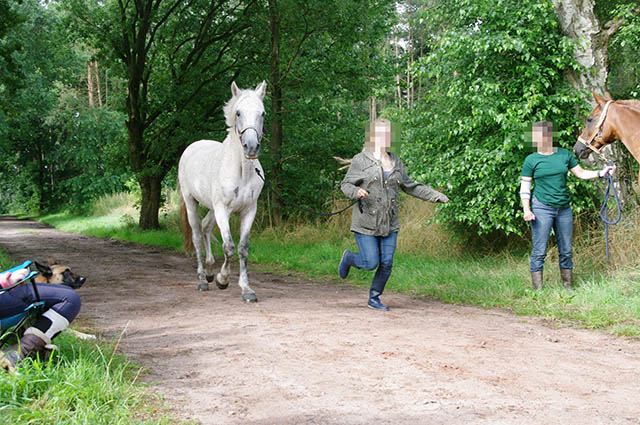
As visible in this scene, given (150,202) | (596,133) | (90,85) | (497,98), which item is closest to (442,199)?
(596,133)

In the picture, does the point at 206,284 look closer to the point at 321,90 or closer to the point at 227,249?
the point at 227,249

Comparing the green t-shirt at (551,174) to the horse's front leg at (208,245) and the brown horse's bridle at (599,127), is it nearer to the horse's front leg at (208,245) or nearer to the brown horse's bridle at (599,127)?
the brown horse's bridle at (599,127)

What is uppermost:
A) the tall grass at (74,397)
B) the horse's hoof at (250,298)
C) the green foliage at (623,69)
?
the green foliage at (623,69)

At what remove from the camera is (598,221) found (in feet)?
26.8

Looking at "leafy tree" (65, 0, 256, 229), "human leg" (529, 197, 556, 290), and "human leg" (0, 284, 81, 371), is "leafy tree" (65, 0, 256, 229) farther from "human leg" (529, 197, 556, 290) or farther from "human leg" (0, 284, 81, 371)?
"human leg" (0, 284, 81, 371)

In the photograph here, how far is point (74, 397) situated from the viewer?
3084 mm

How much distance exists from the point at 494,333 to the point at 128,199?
95.7 ft

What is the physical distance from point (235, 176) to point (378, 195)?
2.12 meters

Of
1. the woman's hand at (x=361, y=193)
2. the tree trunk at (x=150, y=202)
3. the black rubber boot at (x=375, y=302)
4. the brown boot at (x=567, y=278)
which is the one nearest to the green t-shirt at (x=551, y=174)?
the brown boot at (x=567, y=278)

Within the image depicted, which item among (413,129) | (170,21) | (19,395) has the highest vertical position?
(170,21)

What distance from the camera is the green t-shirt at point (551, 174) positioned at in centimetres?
668

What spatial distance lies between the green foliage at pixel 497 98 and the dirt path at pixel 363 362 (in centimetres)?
213

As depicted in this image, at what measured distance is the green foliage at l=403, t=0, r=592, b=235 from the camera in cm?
796

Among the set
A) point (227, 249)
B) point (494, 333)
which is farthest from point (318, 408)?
point (227, 249)
